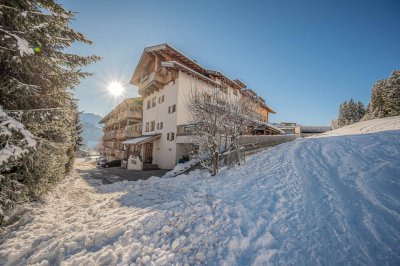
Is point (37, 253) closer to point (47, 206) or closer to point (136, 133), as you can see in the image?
point (47, 206)

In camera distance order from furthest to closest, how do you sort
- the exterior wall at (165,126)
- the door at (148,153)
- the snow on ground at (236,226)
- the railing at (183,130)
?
the door at (148,153) < the exterior wall at (165,126) < the railing at (183,130) < the snow on ground at (236,226)

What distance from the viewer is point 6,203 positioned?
14.7 ft

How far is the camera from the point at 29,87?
4848 mm

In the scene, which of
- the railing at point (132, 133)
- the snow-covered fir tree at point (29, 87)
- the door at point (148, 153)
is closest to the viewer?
the snow-covered fir tree at point (29, 87)

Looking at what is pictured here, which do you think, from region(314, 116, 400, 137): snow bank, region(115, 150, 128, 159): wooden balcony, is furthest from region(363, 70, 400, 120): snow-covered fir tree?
region(115, 150, 128, 159): wooden balcony

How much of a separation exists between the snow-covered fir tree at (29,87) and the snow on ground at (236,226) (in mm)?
1451

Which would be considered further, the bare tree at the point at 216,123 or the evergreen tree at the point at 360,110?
the evergreen tree at the point at 360,110

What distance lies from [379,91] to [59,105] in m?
55.6

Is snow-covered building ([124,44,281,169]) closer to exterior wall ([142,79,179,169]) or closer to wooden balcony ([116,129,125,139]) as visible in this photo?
exterior wall ([142,79,179,169])

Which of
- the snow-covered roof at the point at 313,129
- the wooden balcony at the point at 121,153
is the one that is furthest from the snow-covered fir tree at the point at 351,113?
the wooden balcony at the point at 121,153

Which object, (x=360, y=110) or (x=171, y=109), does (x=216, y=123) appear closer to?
(x=171, y=109)

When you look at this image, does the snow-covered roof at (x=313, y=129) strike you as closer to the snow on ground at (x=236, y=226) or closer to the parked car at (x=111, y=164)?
the snow on ground at (x=236, y=226)

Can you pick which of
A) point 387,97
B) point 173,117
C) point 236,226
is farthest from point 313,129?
point 236,226

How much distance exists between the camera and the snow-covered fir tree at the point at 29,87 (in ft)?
14.2
